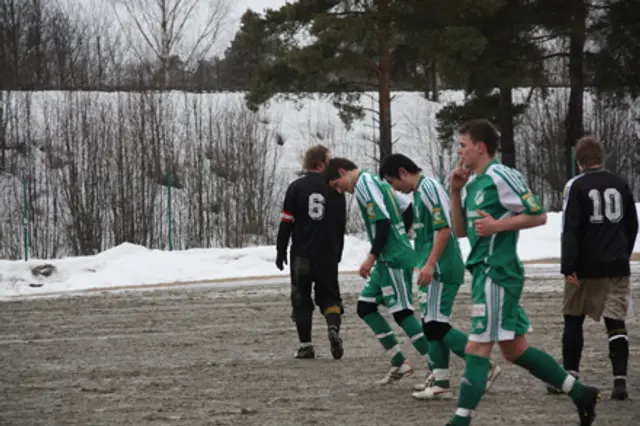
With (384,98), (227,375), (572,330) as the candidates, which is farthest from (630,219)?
(384,98)

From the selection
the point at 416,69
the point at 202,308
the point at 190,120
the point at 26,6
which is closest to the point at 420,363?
the point at 202,308

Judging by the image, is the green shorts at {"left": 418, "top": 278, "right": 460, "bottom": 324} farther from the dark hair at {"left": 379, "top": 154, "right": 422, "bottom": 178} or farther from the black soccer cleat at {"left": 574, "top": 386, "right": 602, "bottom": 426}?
the black soccer cleat at {"left": 574, "top": 386, "right": 602, "bottom": 426}

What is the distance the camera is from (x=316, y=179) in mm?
10508

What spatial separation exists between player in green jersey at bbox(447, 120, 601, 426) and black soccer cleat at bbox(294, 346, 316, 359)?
13.1 feet

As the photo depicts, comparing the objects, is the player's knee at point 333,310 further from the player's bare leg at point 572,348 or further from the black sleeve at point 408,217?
the player's bare leg at point 572,348

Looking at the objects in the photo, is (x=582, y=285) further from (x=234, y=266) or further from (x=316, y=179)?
(x=234, y=266)

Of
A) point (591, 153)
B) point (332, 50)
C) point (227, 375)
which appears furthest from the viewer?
point (332, 50)

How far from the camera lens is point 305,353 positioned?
34.1 ft

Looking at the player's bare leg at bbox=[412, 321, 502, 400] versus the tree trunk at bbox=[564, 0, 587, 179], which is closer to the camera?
the player's bare leg at bbox=[412, 321, 502, 400]

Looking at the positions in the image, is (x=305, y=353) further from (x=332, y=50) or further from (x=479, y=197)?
(x=332, y=50)

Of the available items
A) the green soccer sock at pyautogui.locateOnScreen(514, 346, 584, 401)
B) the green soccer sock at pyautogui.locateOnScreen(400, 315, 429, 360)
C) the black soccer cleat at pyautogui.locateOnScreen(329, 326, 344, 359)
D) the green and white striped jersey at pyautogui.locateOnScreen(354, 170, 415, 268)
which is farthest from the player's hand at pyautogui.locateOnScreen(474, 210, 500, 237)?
the black soccer cleat at pyautogui.locateOnScreen(329, 326, 344, 359)

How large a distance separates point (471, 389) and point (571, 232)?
2.07m

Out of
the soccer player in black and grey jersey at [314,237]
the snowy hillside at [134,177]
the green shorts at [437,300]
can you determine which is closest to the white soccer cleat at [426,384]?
the green shorts at [437,300]

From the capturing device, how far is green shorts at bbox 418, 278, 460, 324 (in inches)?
305
